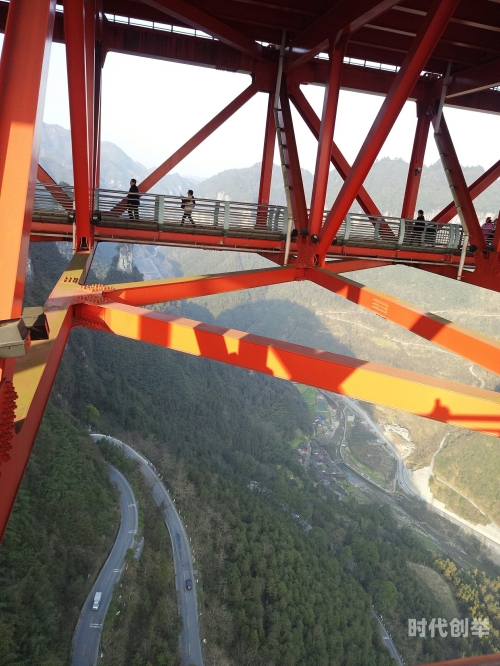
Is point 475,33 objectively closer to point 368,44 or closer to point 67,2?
point 368,44

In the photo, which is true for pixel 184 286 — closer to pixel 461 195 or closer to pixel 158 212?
pixel 158 212

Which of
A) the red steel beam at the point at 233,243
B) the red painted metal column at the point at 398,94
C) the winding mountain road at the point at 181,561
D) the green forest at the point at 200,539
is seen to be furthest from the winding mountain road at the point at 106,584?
the red painted metal column at the point at 398,94

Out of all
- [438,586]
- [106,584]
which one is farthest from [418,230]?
[438,586]

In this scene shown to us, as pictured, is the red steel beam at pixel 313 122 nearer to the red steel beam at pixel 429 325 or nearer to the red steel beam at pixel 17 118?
the red steel beam at pixel 429 325

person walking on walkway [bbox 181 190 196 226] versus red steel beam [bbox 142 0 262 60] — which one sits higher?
red steel beam [bbox 142 0 262 60]

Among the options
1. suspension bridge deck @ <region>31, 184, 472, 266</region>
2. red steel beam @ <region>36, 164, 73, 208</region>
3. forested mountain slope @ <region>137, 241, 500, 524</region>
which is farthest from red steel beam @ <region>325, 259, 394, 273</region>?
forested mountain slope @ <region>137, 241, 500, 524</region>

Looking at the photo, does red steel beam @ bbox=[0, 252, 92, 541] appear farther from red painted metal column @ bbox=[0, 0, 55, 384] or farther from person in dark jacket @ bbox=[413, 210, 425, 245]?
person in dark jacket @ bbox=[413, 210, 425, 245]
